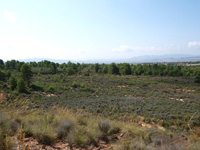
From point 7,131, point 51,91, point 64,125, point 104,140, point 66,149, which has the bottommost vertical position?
point 51,91

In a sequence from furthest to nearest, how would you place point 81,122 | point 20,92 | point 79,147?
point 20,92, point 81,122, point 79,147

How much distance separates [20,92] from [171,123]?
25.7m

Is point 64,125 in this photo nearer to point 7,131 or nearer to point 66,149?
point 66,149

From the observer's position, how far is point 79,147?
9.28 feet

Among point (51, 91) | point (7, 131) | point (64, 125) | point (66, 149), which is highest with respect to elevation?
point (7, 131)

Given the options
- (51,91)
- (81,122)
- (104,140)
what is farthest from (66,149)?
(51,91)

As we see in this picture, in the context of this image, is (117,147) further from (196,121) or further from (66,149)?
(196,121)

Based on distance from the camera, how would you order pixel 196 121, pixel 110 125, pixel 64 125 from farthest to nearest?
pixel 196 121 < pixel 110 125 < pixel 64 125

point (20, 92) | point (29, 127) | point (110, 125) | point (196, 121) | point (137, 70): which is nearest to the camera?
point (29, 127)

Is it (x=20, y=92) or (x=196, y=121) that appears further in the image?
(x=20, y=92)

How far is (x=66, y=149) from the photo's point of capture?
2727mm

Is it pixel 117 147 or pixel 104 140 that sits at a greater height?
pixel 117 147

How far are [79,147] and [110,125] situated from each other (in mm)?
1340

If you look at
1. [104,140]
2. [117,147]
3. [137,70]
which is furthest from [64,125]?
[137,70]
